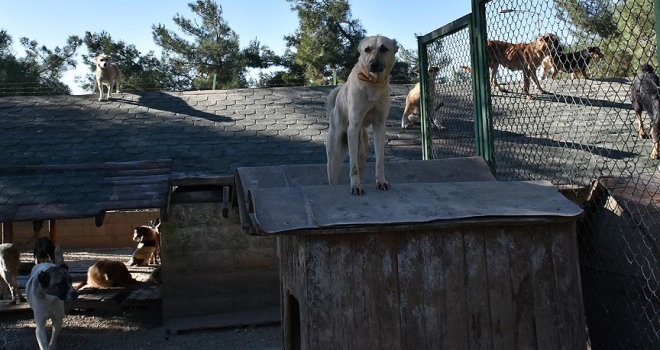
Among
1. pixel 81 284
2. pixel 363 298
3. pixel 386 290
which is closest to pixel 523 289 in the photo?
pixel 386 290

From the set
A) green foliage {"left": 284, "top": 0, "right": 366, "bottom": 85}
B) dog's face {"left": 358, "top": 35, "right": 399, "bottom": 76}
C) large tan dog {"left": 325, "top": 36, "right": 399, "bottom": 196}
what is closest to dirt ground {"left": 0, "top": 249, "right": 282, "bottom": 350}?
large tan dog {"left": 325, "top": 36, "right": 399, "bottom": 196}

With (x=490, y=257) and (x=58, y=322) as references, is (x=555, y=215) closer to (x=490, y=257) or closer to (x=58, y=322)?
(x=490, y=257)

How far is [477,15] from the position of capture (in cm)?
559

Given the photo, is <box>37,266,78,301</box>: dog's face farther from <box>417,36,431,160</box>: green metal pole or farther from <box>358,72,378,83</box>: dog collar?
<box>358,72,378,83</box>: dog collar

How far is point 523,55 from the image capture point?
5.02 metres

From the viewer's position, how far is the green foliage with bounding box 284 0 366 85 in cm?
2559

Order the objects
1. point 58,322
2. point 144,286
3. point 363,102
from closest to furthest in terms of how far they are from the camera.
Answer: point 363,102 → point 58,322 → point 144,286

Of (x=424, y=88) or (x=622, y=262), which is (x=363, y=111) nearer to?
(x=622, y=262)

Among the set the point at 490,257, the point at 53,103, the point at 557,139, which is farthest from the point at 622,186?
the point at 53,103

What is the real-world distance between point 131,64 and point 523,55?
23.7 metres

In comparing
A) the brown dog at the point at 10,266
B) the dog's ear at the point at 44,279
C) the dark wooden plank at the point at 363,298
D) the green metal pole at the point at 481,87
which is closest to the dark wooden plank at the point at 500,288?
the dark wooden plank at the point at 363,298

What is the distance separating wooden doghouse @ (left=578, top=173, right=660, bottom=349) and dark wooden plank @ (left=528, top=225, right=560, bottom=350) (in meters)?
0.50

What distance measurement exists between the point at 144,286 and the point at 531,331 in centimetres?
894

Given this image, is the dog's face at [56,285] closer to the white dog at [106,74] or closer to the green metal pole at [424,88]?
the green metal pole at [424,88]
